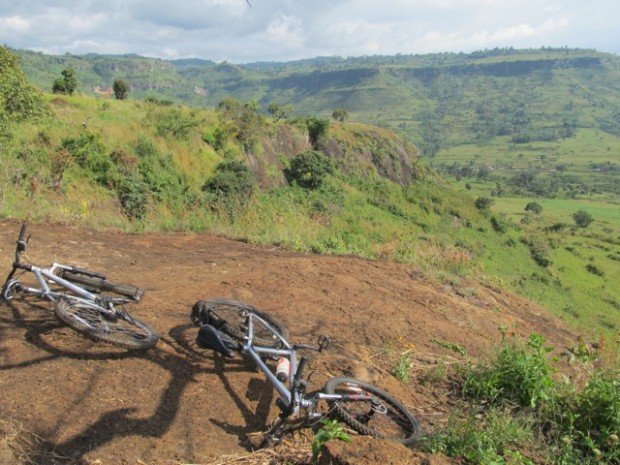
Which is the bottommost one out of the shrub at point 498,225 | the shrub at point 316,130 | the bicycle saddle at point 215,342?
the shrub at point 498,225

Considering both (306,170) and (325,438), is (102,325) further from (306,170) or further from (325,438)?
(306,170)

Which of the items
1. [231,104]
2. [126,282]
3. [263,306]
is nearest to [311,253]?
[263,306]

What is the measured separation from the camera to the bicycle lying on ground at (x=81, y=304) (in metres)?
3.85

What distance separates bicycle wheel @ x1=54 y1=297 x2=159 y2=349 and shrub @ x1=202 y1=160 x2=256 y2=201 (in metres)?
14.8

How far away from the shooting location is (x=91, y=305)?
13.4 feet

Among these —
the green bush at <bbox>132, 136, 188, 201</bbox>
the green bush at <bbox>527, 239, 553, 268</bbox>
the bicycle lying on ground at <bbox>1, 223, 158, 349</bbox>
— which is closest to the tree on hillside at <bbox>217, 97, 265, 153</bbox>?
the green bush at <bbox>132, 136, 188, 201</bbox>

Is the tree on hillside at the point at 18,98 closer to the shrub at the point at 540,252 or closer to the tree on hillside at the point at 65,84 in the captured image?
the tree on hillside at the point at 65,84

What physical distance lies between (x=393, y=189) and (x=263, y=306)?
1414 inches

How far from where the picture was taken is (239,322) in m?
4.49

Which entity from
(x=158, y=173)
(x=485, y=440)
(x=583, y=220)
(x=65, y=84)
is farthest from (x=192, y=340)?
(x=583, y=220)

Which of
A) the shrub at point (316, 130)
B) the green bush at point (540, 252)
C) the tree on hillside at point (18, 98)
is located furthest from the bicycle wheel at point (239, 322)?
the green bush at point (540, 252)

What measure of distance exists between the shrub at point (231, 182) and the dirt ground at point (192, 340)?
1230 centimetres

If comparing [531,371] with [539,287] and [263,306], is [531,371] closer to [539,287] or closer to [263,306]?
[263,306]

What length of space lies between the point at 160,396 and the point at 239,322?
1166 mm
